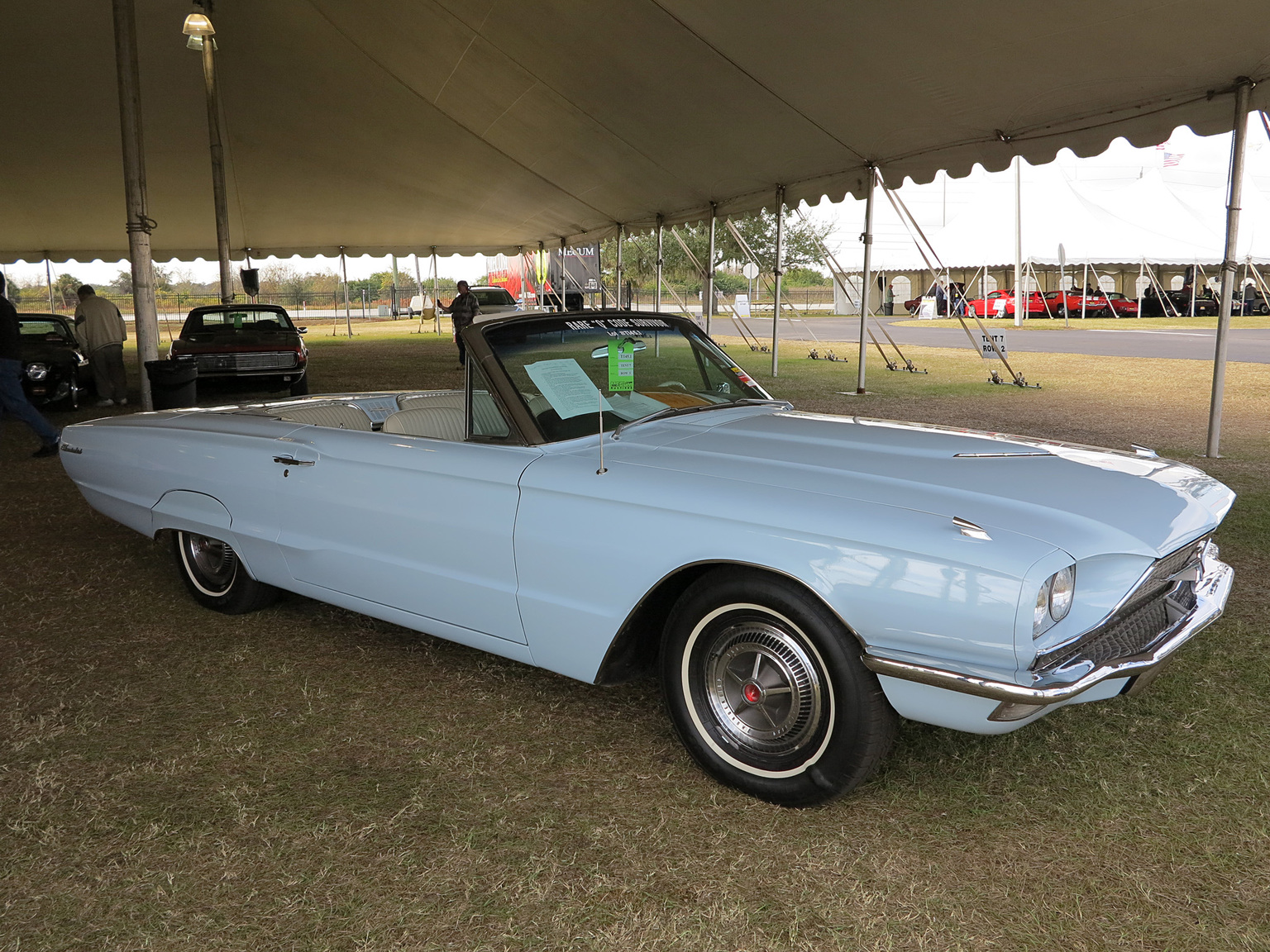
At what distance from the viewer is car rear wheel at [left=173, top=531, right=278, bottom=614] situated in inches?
171

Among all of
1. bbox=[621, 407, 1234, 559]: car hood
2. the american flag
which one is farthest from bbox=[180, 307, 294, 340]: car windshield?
the american flag

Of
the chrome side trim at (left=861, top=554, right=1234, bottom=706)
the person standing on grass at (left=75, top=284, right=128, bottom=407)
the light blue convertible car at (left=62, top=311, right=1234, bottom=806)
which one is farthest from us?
the person standing on grass at (left=75, top=284, right=128, bottom=407)

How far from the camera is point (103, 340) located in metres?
12.6

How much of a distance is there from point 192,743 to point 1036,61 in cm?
759

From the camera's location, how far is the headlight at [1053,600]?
2.29 m

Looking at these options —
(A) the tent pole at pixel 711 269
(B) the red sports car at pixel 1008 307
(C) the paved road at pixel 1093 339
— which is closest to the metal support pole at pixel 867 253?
(A) the tent pole at pixel 711 269

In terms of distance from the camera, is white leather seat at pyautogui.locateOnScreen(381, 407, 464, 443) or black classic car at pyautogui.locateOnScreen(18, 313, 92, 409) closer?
white leather seat at pyautogui.locateOnScreen(381, 407, 464, 443)

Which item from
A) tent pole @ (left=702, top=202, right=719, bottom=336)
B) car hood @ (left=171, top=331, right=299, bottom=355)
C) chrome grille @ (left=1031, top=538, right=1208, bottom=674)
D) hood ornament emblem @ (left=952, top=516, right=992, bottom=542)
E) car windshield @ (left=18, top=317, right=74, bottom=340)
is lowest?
chrome grille @ (left=1031, top=538, right=1208, bottom=674)

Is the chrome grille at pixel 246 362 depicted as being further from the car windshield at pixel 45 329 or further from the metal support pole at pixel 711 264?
the metal support pole at pixel 711 264

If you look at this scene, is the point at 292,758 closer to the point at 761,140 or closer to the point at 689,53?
the point at 689,53

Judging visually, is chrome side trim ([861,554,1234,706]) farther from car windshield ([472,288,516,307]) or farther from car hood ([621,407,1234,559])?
car windshield ([472,288,516,307])

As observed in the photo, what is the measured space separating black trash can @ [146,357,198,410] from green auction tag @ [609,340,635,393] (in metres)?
9.01

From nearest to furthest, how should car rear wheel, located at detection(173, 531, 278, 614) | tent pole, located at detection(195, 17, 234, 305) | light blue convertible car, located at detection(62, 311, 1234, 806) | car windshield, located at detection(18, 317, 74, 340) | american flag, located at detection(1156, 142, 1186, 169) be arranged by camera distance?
1. light blue convertible car, located at detection(62, 311, 1234, 806)
2. car rear wheel, located at detection(173, 531, 278, 614)
3. car windshield, located at detection(18, 317, 74, 340)
4. tent pole, located at detection(195, 17, 234, 305)
5. american flag, located at detection(1156, 142, 1186, 169)

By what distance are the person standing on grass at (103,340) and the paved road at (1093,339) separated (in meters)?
12.7
